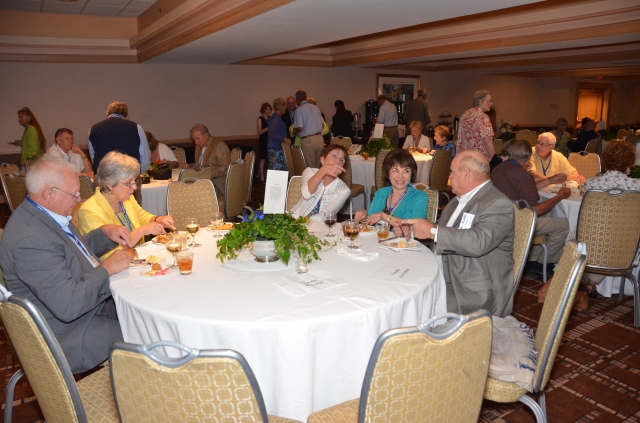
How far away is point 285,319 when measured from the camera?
1892mm

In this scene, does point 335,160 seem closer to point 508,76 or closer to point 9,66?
point 9,66

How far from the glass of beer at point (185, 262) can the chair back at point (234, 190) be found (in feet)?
9.32

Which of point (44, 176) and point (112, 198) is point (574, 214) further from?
point (44, 176)

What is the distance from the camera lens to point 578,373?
10.0ft

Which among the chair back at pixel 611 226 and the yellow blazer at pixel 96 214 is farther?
the chair back at pixel 611 226

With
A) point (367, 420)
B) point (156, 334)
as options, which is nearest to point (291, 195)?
point (156, 334)

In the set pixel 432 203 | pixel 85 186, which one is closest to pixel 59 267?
pixel 432 203

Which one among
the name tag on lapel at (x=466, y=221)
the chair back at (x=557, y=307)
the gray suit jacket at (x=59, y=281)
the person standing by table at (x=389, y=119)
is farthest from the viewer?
the person standing by table at (x=389, y=119)

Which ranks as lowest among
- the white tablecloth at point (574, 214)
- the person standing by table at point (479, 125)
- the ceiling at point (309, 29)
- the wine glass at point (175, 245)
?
the white tablecloth at point (574, 214)

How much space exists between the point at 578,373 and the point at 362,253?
5.35ft

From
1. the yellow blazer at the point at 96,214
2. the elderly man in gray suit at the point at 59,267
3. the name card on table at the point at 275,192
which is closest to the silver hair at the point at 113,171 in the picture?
the yellow blazer at the point at 96,214

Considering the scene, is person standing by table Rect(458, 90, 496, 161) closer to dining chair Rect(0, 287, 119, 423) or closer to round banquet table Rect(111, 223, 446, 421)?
round banquet table Rect(111, 223, 446, 421)

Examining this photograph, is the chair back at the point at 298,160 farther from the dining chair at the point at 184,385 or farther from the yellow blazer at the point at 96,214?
the dining chair at the point at 184,385

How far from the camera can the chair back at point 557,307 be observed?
184cm
